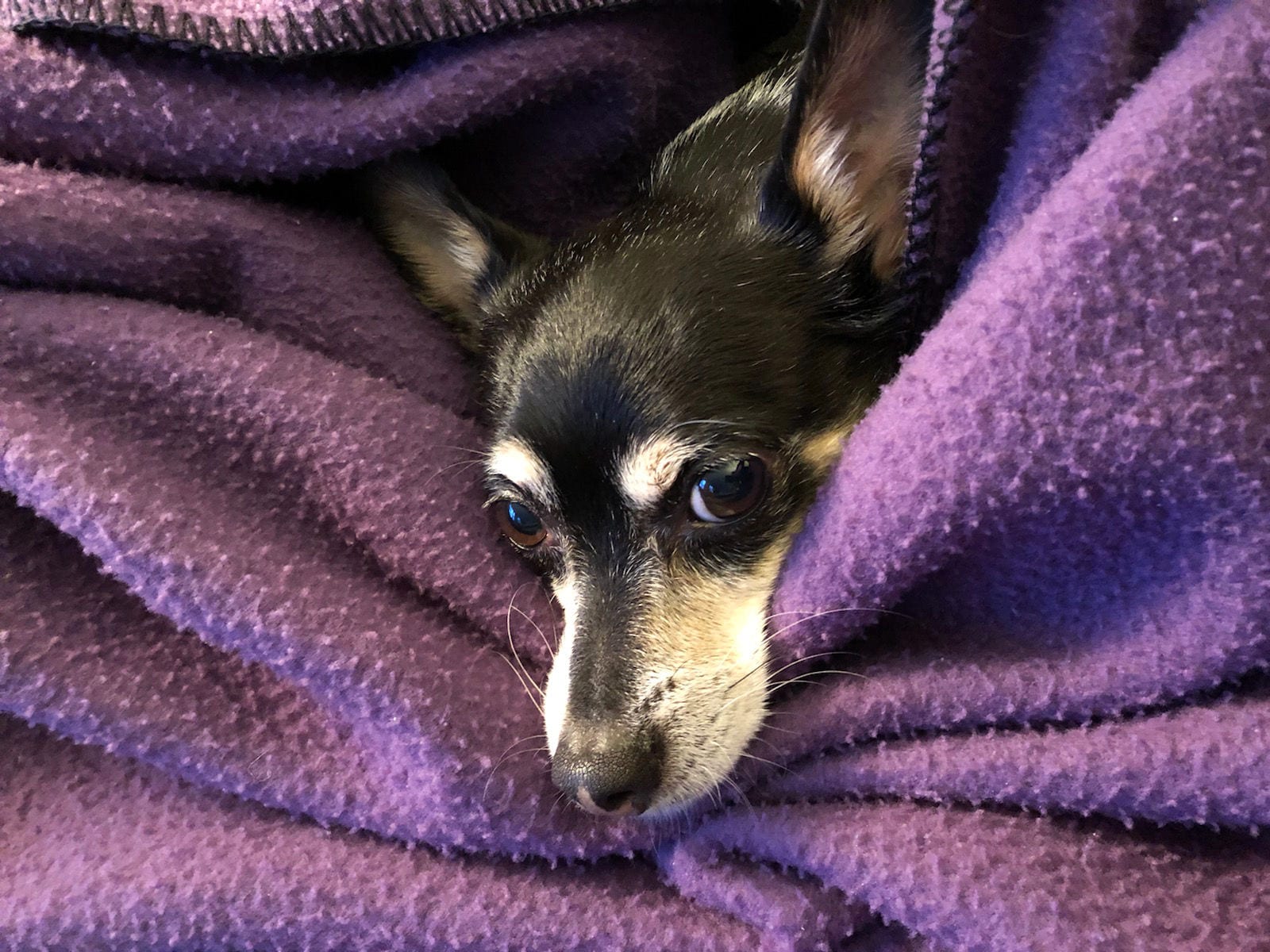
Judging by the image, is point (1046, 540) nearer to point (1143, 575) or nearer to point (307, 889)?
point (1143, 575)

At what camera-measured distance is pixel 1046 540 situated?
0.77 metres

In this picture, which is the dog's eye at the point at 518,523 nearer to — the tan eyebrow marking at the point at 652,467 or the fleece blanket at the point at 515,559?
the fleece blanket at the point at 515,559

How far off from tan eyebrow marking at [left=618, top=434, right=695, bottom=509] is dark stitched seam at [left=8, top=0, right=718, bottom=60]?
0.51m

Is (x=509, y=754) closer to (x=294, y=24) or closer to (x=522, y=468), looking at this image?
(x=522, y=468)

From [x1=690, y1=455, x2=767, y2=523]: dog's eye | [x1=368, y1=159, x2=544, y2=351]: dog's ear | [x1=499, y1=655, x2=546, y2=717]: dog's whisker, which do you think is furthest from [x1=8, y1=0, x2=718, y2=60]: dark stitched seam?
[x1=499, y1=655, x2=546, y2=717]: dog's whisker

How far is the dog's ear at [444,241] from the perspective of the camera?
118 cm

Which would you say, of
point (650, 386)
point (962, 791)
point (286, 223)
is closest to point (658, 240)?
point (650, 386)

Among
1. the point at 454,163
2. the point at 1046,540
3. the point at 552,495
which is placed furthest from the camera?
the point at 454,163

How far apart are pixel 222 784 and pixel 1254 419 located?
A: 93cm

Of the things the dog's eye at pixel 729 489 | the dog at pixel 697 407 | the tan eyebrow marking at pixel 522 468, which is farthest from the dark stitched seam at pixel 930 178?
the tan eyebrow marking at pixel 522 468

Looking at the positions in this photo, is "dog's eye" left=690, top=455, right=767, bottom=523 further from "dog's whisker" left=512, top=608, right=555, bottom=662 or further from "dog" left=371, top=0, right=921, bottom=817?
"dog's whisker" left=512, top=608, right=555, bottom=662


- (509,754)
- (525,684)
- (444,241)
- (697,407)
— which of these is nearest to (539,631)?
(525,684)

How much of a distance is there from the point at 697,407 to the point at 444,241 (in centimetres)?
52

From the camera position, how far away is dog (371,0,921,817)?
0.93 metres
